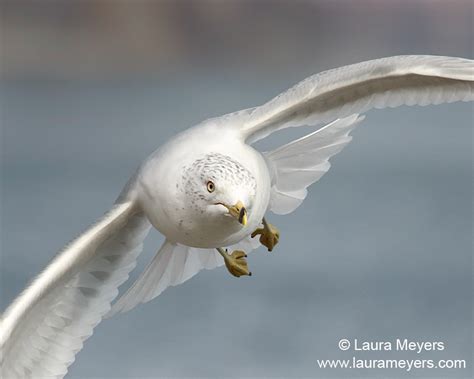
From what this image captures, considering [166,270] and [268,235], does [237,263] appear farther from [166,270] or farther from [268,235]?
[166,270]

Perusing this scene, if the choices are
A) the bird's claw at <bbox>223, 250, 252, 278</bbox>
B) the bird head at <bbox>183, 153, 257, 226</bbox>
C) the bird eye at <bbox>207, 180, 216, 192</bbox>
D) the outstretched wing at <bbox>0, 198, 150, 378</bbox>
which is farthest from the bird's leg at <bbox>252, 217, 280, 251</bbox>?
the bird eye at <bbox>207, 180, 216, 192</bbox>

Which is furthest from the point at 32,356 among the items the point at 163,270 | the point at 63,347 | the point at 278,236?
the point at 278,236

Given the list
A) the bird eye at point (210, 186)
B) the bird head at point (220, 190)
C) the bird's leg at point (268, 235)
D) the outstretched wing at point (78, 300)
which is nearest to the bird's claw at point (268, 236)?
the bird's leg at point (268, 235)

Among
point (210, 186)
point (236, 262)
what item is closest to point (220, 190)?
point (210, 186)

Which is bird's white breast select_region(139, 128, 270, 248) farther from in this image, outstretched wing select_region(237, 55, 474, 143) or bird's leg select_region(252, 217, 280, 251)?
bird's leg select_region(252, 217, 280, 251)

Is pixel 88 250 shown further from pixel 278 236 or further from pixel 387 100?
pixel 387 100

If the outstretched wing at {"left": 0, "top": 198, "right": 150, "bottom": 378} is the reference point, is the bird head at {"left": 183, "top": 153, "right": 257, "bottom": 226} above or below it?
above
